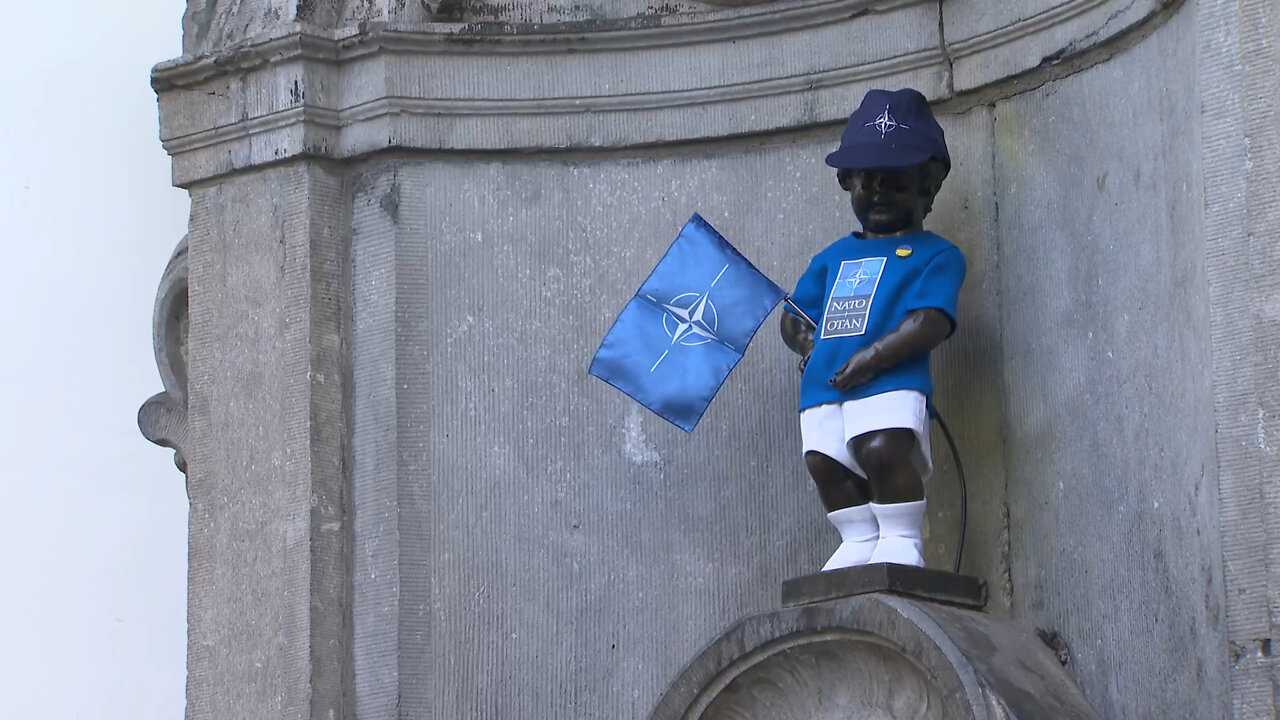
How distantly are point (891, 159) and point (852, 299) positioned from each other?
1.07 feet

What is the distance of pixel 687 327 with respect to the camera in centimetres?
556

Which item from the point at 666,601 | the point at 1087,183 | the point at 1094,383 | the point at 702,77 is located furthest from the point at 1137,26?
the point at 666,601

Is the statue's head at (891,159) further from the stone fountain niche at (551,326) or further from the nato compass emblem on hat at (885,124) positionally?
the stone fountain niche at (551,326)

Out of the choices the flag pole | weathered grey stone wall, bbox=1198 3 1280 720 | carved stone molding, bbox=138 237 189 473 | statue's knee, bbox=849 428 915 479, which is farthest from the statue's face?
carved stone molding, bbox=138 237 189 473

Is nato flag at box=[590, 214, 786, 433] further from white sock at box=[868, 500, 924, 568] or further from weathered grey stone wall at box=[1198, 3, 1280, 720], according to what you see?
weathered grey stone wall at box=[1198, 3, 1280, 720]

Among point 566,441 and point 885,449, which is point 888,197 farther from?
point 566,441

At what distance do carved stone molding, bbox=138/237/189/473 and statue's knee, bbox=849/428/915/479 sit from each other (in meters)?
2.11

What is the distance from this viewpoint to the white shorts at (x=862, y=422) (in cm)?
520

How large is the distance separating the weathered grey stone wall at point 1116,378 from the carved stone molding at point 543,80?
0.58 m

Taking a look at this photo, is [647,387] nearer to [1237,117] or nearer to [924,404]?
[924,404]

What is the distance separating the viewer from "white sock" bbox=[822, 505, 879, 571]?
17.2 feet

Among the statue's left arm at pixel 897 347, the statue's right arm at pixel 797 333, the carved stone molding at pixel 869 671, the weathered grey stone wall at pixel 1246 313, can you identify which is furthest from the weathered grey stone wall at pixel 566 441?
the weathered grey stone wall at pixel 1246 313

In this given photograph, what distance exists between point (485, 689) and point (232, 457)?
0.90m

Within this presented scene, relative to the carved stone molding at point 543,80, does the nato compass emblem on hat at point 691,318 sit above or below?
below
